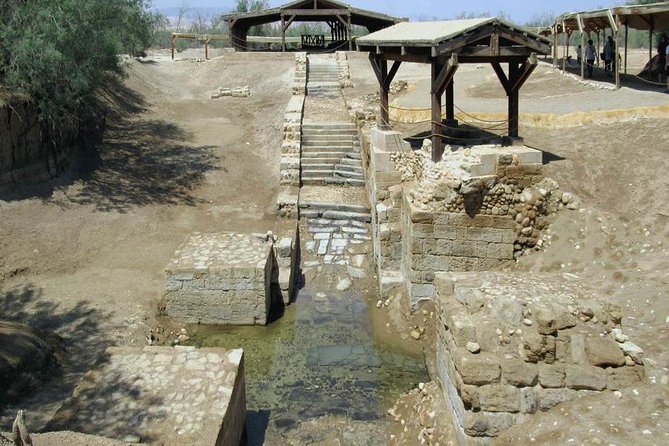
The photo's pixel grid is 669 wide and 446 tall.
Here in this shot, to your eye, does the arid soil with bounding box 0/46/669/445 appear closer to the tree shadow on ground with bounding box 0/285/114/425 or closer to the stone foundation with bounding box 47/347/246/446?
the tree shadow on ground with bounding box 0/285/114/425

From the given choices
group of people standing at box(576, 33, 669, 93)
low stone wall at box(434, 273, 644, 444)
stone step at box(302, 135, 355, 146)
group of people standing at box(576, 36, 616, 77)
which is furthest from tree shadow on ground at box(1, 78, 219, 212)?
group of people standing at box(576, 36, 616, 77)

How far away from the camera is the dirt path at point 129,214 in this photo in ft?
29.3

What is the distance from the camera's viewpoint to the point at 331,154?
14586 mm

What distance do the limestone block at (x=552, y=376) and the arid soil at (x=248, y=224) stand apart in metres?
0.23

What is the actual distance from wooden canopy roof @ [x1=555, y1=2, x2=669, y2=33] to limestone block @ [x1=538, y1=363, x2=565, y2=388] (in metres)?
10.6

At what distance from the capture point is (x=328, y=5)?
86.9ft

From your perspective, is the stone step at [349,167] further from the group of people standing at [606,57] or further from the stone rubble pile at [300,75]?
the group of people standing at [606,57]

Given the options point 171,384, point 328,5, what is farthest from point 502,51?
point 328,5

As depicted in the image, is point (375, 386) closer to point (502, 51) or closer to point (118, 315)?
point (118, 315)

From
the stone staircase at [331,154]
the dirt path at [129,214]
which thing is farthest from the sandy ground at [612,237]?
the dirt path at [129,214]

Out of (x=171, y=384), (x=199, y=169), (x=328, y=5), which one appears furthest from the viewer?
(x=328, y=5)

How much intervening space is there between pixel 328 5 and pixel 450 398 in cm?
2341

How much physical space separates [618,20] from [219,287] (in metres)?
11.6

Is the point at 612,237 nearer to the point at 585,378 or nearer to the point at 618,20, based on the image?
the point at 585,378
